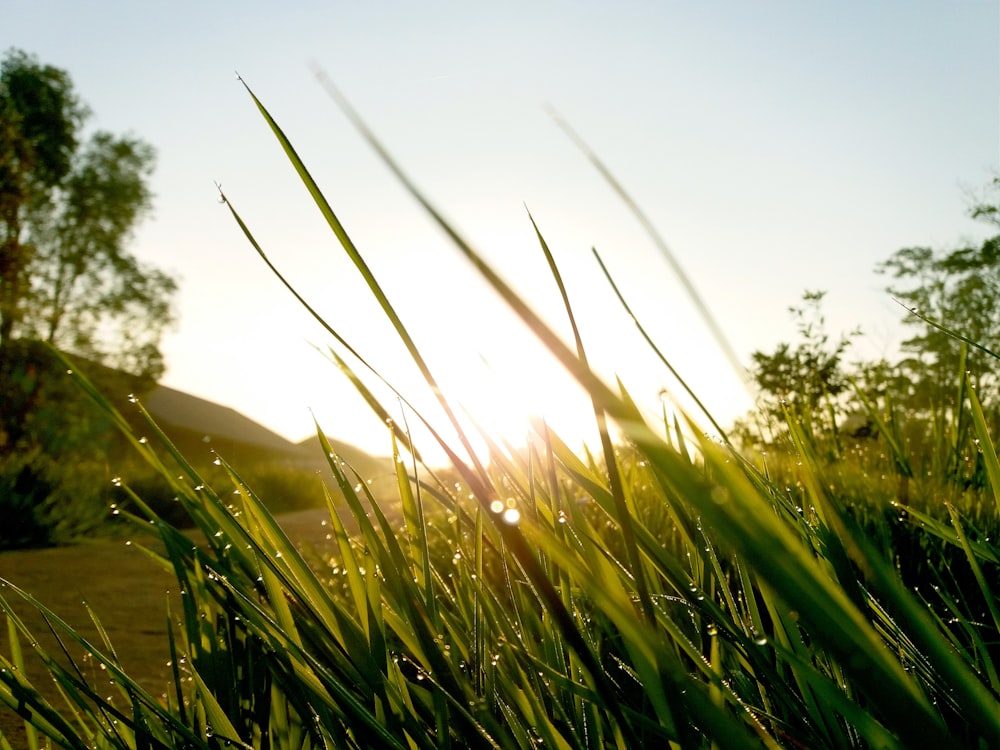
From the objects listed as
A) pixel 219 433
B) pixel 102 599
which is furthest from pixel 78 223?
pixel 102 599

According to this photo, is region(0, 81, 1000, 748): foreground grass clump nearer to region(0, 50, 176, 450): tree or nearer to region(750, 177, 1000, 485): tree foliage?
region(750, 177, 1000, 485): tree foliage

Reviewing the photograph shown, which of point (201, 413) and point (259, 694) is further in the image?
point (201, 413)

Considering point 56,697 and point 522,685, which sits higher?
point 522,685

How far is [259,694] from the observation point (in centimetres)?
74

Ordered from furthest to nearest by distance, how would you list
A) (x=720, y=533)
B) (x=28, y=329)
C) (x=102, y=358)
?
(x=102, y=358)
(x=28, y=329)
(x=720, y=533)

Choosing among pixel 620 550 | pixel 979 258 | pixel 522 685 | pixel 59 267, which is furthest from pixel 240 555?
pixel 979 258

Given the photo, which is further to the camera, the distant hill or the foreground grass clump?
the distant hill

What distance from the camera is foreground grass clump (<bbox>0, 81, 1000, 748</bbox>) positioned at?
0.66ft

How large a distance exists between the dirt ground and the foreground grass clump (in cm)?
33

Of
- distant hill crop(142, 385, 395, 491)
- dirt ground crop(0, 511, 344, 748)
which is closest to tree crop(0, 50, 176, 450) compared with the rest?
distant hill crop(142, 385, 395, 491)

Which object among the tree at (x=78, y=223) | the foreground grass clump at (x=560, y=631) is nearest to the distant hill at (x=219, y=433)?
the tree at (x=78, y=223)

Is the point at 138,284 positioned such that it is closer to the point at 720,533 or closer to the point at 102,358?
the point at 102,358

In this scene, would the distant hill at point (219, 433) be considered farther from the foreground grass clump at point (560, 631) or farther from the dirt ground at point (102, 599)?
the foreground grass clump at point (560, 631)

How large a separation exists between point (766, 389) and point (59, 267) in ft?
54.1
